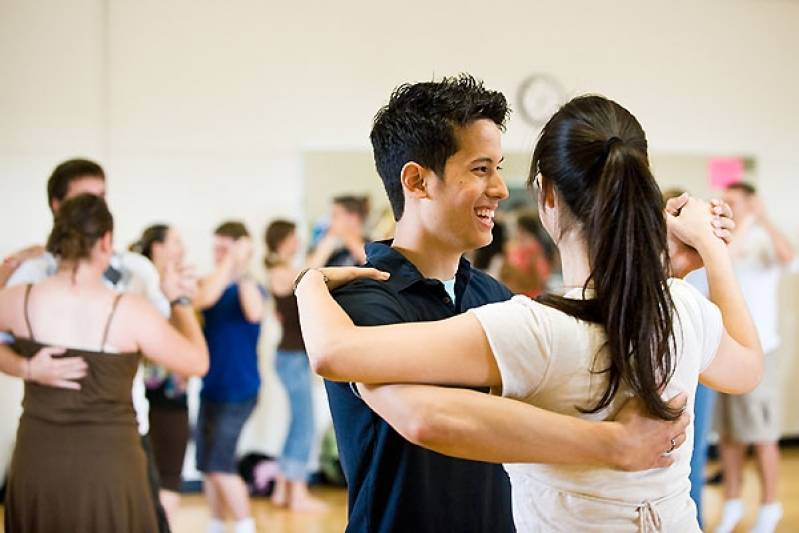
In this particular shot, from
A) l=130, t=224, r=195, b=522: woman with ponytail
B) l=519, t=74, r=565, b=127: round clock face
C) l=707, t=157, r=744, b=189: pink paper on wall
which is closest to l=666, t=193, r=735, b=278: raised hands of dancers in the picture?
l=130, t=224, r=195, b=522: woman with ponytail

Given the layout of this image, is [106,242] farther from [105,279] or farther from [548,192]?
[548,192]

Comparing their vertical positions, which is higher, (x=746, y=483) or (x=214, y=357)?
(x=214, y=357)

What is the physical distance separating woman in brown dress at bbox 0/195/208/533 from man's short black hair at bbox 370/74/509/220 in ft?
4.37

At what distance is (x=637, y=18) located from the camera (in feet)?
19.6

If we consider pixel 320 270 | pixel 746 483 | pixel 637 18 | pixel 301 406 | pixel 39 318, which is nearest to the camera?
pixel 320 270

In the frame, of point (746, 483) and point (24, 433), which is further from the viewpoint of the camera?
point (746, 483)

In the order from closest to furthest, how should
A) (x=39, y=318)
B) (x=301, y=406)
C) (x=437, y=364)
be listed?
(x=437, y=364)
(x=39, y=318)
(x=301, y=406)

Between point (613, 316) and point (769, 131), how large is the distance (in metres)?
5.81

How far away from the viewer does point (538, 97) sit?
572 cm

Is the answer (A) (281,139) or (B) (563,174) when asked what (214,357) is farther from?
(B) (563,174)

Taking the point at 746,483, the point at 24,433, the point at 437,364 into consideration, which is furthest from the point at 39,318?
the point at 746,483

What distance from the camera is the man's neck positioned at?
5.35 feet

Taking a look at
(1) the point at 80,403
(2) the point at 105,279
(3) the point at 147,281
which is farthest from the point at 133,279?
(1) the point at 80,403

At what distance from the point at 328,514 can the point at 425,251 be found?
11.2 feet
